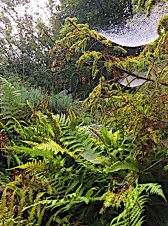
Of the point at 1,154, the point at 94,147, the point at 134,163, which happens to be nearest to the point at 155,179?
the point at 134,163

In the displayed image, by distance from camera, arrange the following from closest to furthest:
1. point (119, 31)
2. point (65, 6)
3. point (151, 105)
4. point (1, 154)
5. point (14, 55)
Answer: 1. point (151, 105)
2. point (119, 31)
3. point (1, 154)
4. point (14, 55)
5. point (65, 6)

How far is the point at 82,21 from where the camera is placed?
6422mm

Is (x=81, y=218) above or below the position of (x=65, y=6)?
below

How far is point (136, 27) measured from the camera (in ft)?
5.45

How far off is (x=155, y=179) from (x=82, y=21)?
20.2 feet

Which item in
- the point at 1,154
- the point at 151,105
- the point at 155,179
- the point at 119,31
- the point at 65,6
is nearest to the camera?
the point at 151,105

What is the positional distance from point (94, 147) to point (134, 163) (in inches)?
17.3

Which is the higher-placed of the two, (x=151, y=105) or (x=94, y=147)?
(x=151, y=105)

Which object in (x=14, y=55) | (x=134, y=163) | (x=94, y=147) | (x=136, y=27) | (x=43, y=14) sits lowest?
(x=134, y=163)

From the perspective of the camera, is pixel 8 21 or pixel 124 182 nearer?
pixel 124 182

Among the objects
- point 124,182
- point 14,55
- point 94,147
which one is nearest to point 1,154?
point 94,147

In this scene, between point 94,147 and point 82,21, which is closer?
point 94,147

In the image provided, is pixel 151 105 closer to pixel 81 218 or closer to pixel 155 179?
pixel 155 179

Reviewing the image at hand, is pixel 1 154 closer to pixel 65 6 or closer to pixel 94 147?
pixel 94 147
